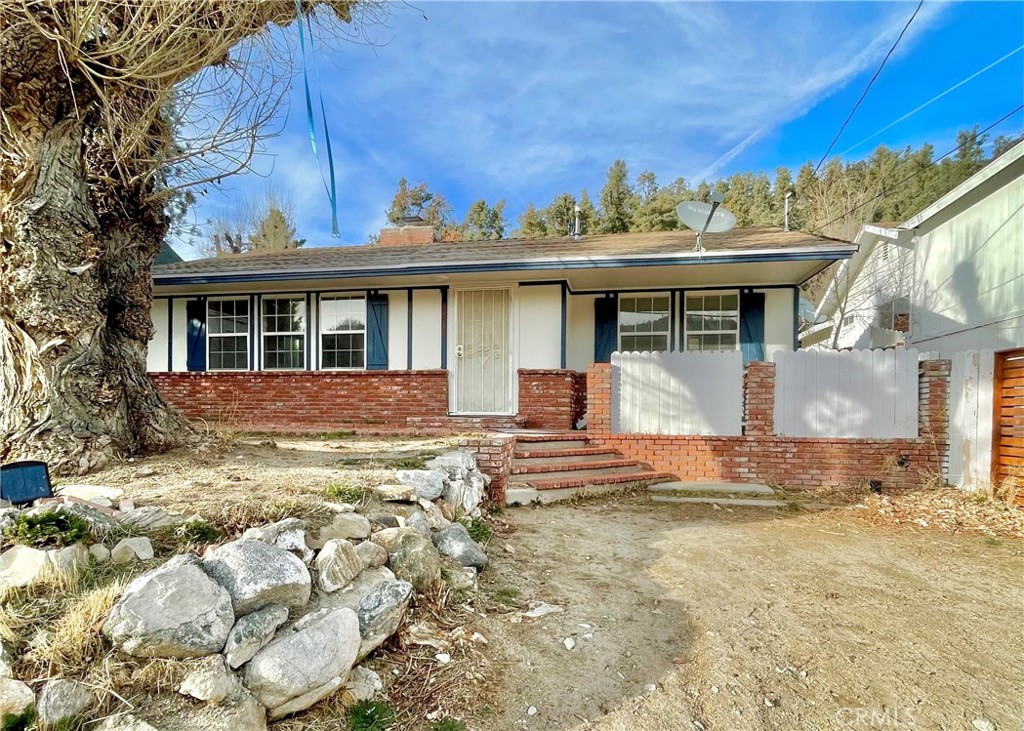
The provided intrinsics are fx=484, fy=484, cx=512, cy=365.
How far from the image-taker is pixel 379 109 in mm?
9023

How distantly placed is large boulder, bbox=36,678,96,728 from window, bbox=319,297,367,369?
697 centimetres

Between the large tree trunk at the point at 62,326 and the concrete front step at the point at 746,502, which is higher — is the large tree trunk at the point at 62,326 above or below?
above

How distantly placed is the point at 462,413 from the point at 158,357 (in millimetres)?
5952

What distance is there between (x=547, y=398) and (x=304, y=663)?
5931mm

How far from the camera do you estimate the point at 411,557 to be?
9.08 ft

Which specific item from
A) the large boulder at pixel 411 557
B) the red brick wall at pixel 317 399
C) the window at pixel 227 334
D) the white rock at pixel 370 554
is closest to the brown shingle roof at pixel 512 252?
the window at pixel 227 334

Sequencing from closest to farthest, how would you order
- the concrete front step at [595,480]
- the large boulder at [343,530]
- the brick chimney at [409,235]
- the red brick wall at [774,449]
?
the large boulder at [343,530] < the concrete front step at [595,480] < the red brick wall at [774,449] < the brick chimney at [409,235]

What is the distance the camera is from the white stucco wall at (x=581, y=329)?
8516 millimetres

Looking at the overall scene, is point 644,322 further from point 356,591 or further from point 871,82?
point 356,591

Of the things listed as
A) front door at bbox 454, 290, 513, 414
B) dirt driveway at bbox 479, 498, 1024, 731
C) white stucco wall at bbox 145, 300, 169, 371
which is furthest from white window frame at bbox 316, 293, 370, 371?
dirt driveway at bbox 479, 498, 1024, 731

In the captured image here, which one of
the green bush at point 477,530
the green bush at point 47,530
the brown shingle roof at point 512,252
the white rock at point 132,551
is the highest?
the brown shingle roof at point 512,252

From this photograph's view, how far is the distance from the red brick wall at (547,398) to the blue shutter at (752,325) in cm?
290

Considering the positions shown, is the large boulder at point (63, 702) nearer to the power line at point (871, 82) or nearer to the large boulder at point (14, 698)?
the large boulder at point (14, 698)

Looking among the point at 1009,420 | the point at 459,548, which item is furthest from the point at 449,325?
the point at 1009,420
